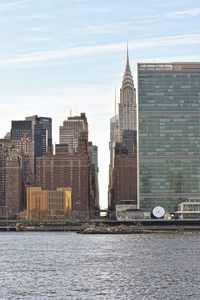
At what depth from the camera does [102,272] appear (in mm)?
A: 127938

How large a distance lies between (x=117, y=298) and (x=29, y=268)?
140 ft

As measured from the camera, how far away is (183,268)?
131 meters

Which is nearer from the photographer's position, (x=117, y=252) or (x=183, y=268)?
(x=183, y=268)

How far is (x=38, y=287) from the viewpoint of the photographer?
354 ft

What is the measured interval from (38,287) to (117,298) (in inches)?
558

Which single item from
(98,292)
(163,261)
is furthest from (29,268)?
(98,292)

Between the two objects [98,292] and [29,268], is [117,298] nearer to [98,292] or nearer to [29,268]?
[98,292]

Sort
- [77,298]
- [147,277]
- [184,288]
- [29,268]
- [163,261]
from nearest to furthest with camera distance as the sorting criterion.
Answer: [77,298] < [184,288] < [147,277] < [29,268] < [163,261]

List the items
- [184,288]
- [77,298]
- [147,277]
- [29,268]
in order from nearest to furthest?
[77,298], [184,288], [147,277], [29,268]

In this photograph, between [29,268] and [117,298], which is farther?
[29,268]

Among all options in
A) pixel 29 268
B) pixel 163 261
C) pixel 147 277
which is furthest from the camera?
pixel 163 261

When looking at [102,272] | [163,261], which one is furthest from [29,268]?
[163,261]

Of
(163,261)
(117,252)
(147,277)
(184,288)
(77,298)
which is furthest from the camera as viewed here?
(117,252)

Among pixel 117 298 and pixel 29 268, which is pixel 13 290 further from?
pixel 29 268
